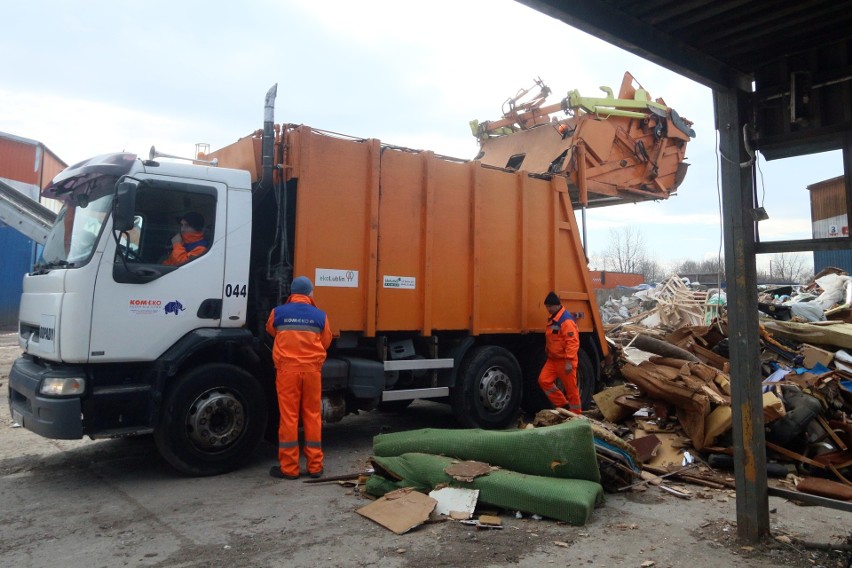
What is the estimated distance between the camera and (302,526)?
392 cm

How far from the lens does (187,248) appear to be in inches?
196

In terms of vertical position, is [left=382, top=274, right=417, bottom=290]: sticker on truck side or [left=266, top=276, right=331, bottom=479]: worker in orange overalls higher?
[left=382, top=274, right=417, bottom=290]: sticker on truck side

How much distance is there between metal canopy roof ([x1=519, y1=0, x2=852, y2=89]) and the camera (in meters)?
3.25

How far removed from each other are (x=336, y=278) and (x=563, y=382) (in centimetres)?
288

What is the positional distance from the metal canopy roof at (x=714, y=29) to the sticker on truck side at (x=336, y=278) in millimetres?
3078

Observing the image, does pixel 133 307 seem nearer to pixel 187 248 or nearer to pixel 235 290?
pixel 187 248

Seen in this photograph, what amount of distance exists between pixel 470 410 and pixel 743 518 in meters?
3.13

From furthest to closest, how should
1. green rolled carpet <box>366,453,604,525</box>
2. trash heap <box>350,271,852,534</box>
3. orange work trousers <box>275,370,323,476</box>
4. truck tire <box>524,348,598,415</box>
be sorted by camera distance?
truck tire <box>524,348,598,415</box> → orange work trousers <box>275,370,323,476</box> → trash heap <box>350,271,852,534</box> → green rolled carpet <box>366,453,604,525</box>

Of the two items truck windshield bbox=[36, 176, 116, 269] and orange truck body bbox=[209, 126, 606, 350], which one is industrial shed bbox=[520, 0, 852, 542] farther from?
truck windshield bbox=[36, 176, 116, 269]

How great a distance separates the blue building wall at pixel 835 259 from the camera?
55.7ft

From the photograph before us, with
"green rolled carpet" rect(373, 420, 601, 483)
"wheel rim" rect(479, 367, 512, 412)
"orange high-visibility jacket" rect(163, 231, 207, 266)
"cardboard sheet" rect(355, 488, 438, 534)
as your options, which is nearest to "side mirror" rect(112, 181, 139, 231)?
"orange high-visibility jacket" rect(163, 231, 207, 266)

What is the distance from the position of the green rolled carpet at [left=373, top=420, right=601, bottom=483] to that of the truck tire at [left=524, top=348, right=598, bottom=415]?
8.43 feet

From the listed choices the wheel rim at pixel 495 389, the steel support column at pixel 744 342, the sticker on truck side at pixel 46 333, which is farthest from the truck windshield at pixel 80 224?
the steel support column at pixel 744 342

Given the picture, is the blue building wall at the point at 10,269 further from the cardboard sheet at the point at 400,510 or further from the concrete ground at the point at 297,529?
the cardboard sheet at the point at 400,510
